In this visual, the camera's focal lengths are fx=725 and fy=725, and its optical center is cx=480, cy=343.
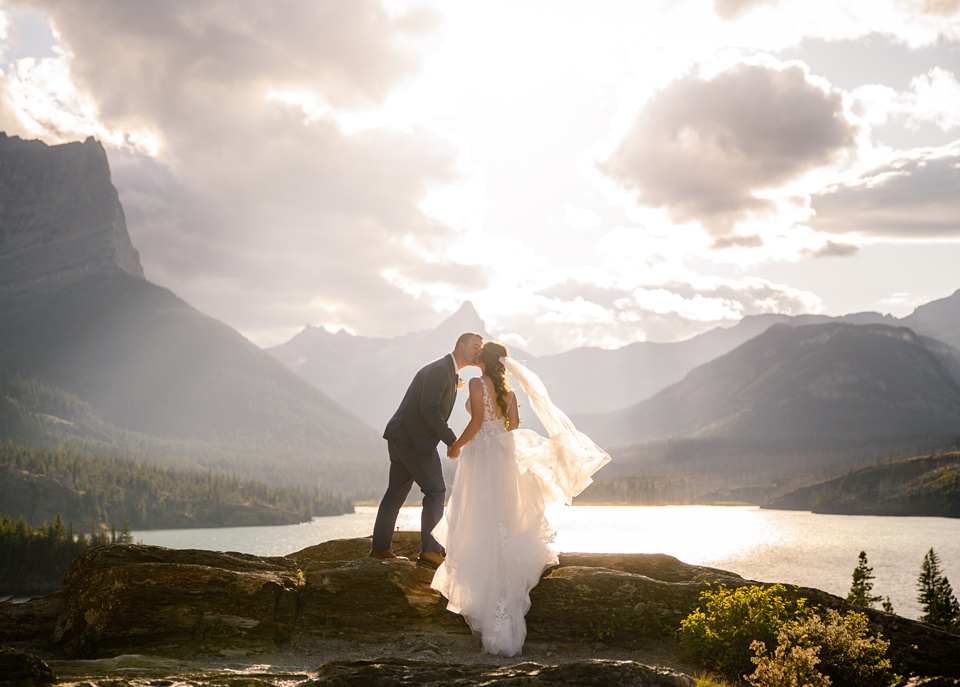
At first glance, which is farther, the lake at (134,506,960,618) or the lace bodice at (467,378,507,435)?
the lake at (134,506,960,618)

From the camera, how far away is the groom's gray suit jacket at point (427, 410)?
1380cm

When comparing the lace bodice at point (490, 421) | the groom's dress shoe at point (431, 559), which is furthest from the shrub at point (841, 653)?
the groom's dress shoe at point (431, 559)

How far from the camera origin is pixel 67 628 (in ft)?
38.2

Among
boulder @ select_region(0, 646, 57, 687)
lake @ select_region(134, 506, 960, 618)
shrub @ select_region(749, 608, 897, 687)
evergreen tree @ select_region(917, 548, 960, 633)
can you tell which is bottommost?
lake @ select_region(134, 506, 960, 618)

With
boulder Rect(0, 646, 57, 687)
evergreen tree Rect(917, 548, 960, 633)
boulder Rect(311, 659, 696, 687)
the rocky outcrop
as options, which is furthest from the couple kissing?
evergreen tree Rect(917, 548, 960, 633)

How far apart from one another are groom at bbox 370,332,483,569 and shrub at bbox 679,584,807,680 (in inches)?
204

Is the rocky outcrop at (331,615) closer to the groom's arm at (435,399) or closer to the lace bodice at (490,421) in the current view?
the groom's arm at (435,399)

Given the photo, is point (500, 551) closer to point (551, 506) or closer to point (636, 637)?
point (551, 506)

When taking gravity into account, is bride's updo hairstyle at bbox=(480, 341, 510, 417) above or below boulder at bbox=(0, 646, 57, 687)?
above

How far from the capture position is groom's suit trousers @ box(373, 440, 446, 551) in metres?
14.1

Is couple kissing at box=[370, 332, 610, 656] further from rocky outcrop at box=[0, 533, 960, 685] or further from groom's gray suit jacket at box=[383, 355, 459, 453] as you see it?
rocky outcrop at box=[0, 533, 960, 685]

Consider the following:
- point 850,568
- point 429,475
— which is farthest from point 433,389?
point 850,568

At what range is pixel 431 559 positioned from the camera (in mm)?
14242

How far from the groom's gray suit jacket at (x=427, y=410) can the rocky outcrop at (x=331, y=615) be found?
7.69ft
